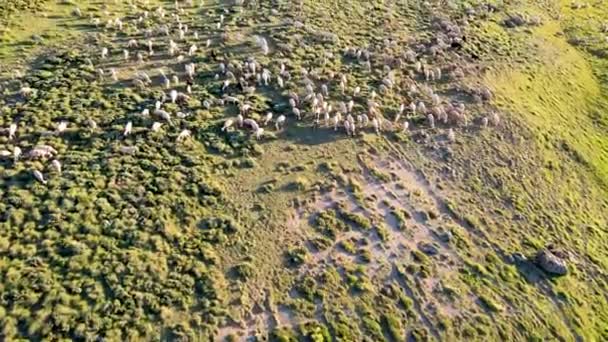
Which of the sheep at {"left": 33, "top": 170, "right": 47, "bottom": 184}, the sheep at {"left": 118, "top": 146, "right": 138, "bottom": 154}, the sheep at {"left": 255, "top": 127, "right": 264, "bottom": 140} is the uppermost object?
the sheep at {"left": 255, "top": 127, "right": 264, "bottom": 140}

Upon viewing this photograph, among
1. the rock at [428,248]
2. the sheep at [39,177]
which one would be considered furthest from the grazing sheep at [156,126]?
the rock at [428,248]

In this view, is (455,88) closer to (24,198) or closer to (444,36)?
(444,36)

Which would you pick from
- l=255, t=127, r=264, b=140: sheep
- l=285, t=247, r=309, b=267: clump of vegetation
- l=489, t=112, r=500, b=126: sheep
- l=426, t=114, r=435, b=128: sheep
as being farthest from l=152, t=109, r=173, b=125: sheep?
l=489, t=112, r=500, b=126: sheep

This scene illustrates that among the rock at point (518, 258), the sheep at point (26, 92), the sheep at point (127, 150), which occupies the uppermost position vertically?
the sheep at point (26, 92)

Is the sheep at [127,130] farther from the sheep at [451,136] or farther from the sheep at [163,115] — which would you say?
the sheep at [451,136]

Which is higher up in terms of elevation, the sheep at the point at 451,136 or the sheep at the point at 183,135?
the sheep at the point at 183,135

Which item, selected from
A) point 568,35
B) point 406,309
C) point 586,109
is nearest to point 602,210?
point 586,109

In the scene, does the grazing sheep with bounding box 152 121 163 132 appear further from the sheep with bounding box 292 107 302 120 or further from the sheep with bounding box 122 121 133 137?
the sheep with bounding box 292 107 302 120
